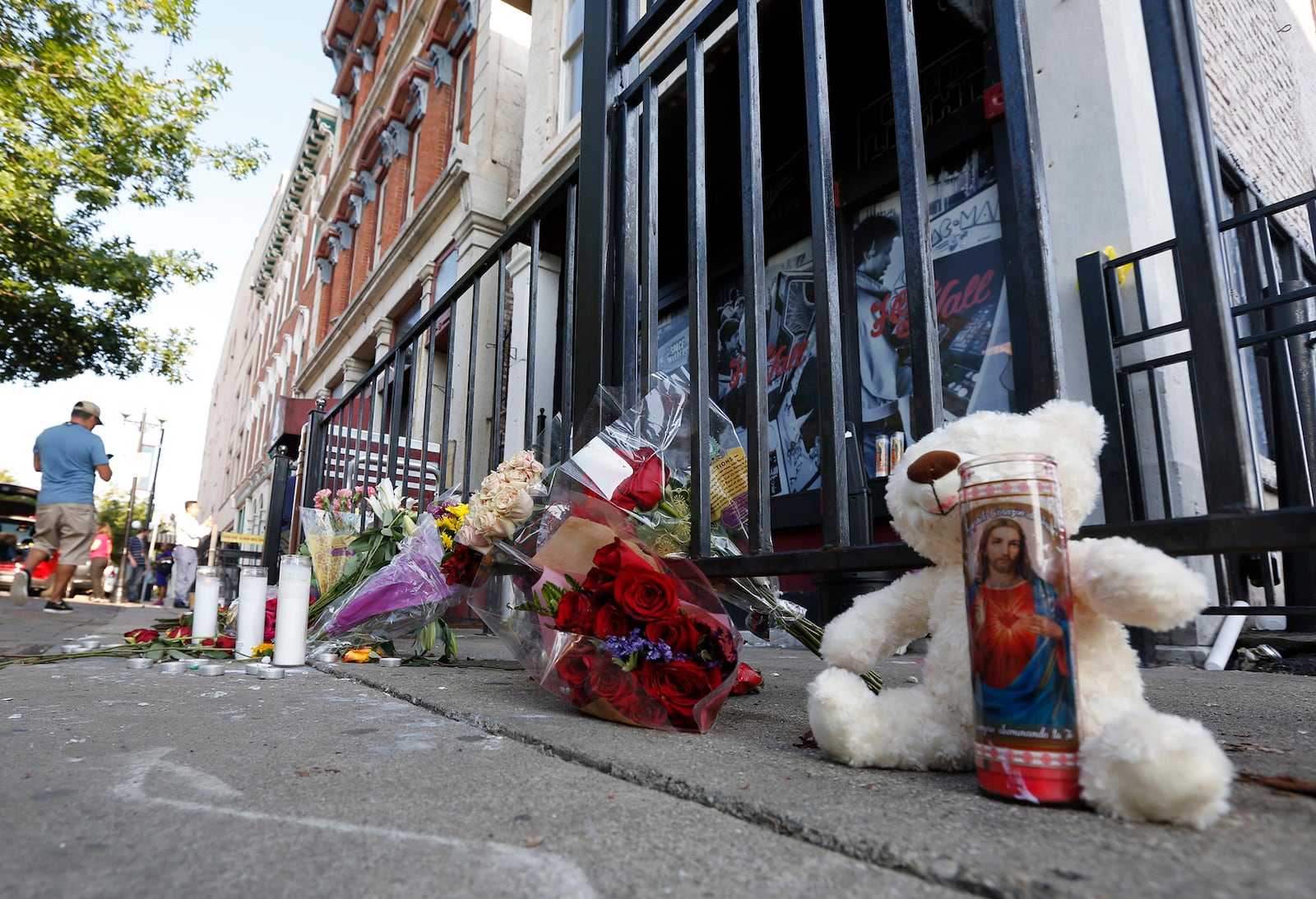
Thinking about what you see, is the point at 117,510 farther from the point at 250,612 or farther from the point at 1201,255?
the point at 1201,255

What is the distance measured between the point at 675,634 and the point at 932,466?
0.55m

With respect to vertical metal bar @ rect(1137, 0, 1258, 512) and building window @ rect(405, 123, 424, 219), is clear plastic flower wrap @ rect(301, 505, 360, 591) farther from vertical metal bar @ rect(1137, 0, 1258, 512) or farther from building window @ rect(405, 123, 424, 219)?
building window @ rect(405, 123, 424, 219)

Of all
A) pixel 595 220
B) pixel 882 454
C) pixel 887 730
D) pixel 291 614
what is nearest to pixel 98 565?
pixel 291 614

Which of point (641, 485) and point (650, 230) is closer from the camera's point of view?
point (641, 485)

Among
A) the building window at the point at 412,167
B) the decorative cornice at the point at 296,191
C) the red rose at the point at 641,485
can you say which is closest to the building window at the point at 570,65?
the building window at the point at 412,167

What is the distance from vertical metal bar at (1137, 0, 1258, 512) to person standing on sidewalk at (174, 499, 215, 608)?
15.3 m

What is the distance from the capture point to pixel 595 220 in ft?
7.59

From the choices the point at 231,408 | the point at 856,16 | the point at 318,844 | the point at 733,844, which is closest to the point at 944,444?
the point at 733,844

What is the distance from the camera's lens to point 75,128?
378 inches

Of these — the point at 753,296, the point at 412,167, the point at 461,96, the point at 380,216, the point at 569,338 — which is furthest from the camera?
the point at 380,216

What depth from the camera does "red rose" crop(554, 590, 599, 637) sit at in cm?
140

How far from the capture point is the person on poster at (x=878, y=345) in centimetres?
476

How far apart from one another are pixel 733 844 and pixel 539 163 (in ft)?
25.7

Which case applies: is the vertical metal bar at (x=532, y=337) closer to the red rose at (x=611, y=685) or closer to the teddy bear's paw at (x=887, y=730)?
the red rose at (x=611, y=685)
